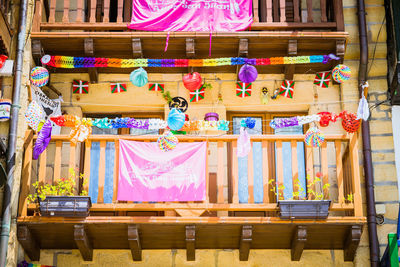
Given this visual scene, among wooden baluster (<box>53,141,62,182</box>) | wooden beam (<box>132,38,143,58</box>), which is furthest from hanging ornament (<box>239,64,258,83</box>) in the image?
wooden baluster (<box>53,141,62,182</box>)

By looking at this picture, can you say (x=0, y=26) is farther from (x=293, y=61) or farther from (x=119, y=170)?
(x=293, y=61)

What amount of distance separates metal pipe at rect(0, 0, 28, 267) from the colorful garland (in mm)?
663

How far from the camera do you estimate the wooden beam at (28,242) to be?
9.85 m

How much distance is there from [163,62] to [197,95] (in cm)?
83

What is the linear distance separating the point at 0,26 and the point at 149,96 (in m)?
2.74

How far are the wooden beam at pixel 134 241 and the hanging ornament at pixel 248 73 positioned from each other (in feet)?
8.99

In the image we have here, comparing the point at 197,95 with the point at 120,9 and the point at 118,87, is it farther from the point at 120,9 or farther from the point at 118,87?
the point at 120,9

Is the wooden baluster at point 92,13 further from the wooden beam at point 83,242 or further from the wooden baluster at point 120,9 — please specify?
the wooden beam at point 83,242

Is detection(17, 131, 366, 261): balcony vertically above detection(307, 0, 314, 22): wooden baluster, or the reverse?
detection(307, 0, 314, 22): wooden baluster

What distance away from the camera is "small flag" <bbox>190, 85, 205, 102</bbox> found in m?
11.4

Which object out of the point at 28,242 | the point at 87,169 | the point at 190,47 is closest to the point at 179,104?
the point at 190,47

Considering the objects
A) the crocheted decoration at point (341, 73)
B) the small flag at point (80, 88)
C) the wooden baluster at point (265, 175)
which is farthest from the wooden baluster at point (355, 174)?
the small flag at point (80, 88)

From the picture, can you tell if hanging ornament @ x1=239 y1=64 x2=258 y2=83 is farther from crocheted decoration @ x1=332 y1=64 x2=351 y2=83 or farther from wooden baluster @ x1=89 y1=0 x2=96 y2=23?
wooden baluster @ x1=89 y1=0 x2=96 y2=23

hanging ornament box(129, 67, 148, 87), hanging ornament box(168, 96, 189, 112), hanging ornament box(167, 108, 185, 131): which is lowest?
hanging ornament box(167, 108, 185, 131)
